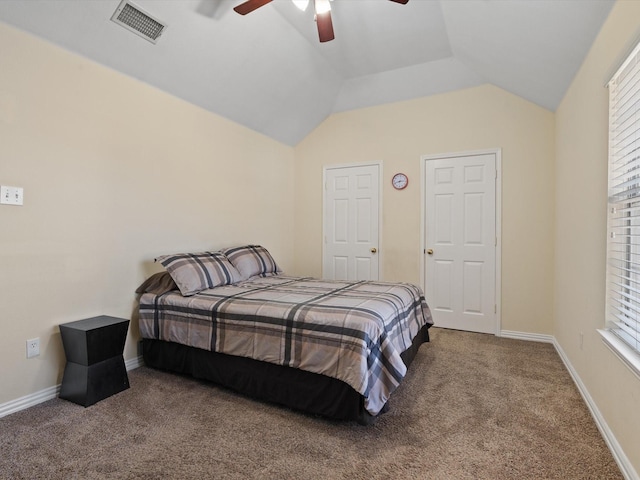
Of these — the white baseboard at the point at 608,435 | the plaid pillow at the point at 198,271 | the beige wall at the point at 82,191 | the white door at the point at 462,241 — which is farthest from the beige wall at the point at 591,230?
the beige wall at the point at 82,191

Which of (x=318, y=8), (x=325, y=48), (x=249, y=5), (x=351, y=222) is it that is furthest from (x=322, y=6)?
(x=351, y=222)

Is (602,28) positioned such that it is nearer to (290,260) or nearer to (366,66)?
(366,66)

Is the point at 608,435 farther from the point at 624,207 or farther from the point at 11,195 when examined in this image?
the point at 11,195

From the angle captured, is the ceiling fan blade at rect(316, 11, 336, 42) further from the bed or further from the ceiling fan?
the bed

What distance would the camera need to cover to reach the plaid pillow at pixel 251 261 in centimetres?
336

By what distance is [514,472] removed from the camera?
1.57m

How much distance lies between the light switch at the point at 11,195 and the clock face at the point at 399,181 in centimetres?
351

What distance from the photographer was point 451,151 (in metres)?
3.92

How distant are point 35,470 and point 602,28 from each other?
3.80 m

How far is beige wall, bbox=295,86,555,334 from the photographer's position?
11.6 feet

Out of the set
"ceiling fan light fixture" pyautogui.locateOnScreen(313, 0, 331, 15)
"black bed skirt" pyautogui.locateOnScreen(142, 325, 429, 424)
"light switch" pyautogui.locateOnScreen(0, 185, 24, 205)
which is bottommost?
"black bed skirt" pyautogui.locateOnScreen(142, 325, 429, 424)

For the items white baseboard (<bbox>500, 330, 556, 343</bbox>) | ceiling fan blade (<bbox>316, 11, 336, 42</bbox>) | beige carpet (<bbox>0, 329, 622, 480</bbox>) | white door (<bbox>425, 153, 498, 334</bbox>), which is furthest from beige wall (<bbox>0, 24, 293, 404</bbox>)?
white baseboard (<bbox>500, 330, 556, 343</bbox>)

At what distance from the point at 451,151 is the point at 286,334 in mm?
2966

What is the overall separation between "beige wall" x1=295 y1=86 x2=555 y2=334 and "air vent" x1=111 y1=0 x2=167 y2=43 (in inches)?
98.1
